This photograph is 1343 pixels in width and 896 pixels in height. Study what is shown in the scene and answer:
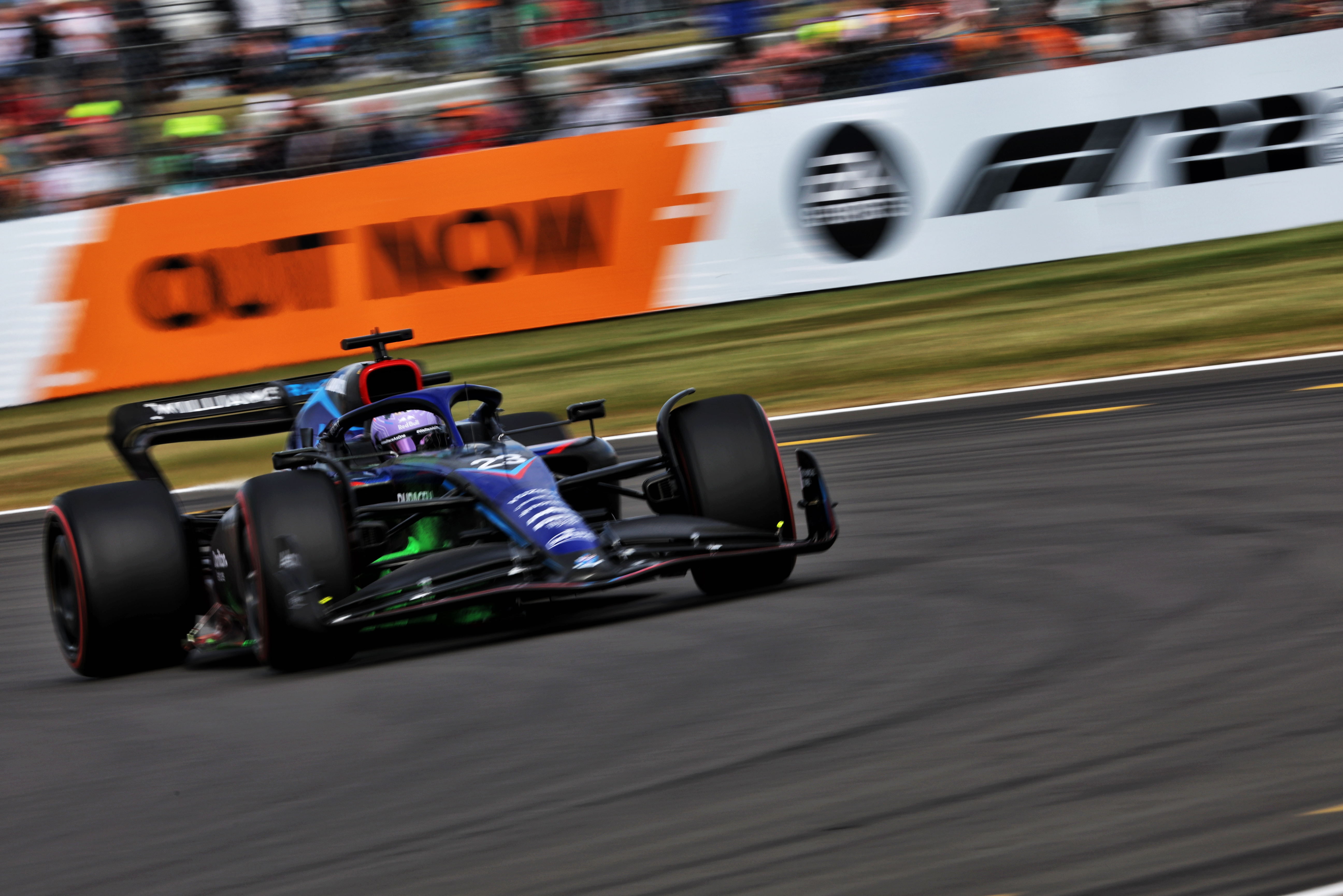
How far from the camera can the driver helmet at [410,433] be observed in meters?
7.00

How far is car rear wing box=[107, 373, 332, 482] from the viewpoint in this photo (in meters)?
7.66

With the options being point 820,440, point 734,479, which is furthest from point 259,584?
point 820,440

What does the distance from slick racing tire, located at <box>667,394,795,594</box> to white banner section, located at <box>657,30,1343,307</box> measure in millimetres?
7496

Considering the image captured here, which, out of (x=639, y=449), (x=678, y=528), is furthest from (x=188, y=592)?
(x=639, y=449)

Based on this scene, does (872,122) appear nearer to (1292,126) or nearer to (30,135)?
(1292,126)

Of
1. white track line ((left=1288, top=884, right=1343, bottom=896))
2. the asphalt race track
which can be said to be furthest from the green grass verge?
white track line ((left=1288, top=884, right=1343, bottom=896))

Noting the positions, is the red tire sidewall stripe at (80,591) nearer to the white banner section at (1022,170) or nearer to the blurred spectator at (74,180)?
the white banner section at (1022,170)

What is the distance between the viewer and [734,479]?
6562mm

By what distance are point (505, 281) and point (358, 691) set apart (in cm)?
896

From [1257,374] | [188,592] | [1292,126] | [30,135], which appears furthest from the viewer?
[30,135]

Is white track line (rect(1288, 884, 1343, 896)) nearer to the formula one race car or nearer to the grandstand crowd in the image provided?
the formula one race car

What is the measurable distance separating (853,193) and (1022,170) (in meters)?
1.36

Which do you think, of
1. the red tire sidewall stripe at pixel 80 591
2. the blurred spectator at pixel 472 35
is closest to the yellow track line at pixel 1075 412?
the red tire sidewall stripe at pixel 80 591

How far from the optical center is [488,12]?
15.2 metres
